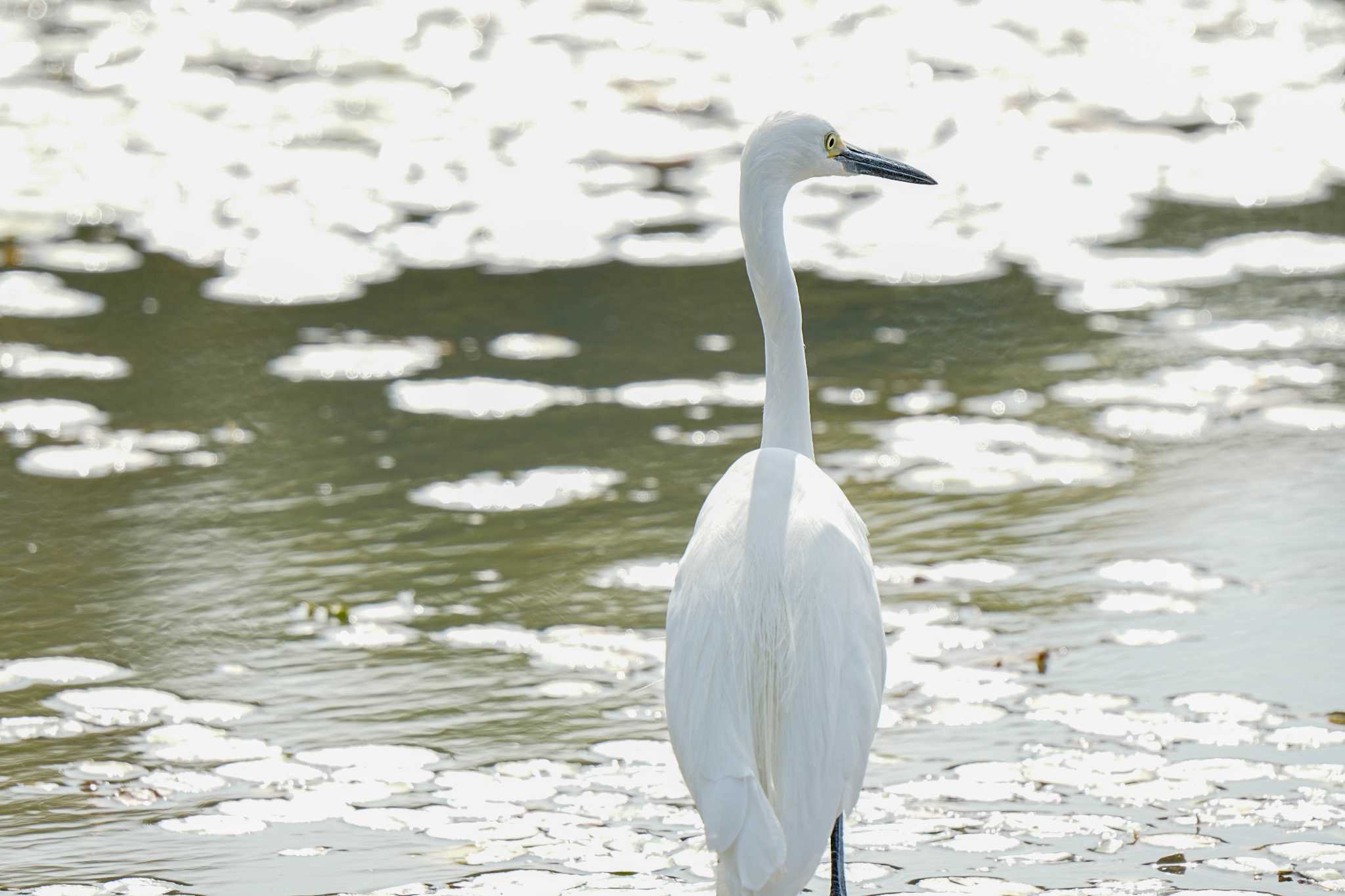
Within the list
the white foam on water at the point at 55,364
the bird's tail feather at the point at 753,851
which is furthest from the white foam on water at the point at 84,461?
the bird's tail feather at the point at 753,851

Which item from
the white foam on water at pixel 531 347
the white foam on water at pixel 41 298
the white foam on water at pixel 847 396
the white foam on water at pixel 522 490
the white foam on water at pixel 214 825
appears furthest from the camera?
the white foam on water at pixel 41 298

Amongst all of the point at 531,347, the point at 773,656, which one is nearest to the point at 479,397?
the point at 531,347

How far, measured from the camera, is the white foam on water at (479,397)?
4.88m

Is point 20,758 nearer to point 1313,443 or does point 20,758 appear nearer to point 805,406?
point 805,406

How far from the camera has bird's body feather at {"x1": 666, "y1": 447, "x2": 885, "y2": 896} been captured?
248cm

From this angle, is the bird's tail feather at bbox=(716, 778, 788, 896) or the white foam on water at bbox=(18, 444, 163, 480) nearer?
the bird's tail feather at bbox=(716, 778, 788, 896)

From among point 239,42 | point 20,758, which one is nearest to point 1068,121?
point 239,42

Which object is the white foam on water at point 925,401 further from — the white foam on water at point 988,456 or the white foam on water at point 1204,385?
the white foam on water at point 1204,385

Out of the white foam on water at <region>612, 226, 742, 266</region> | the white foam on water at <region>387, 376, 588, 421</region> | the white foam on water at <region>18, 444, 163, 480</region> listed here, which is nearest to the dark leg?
the white foam on water at <region>387, 376, 588, 421</region>

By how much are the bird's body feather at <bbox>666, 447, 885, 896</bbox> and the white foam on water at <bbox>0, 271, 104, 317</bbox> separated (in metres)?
3.12

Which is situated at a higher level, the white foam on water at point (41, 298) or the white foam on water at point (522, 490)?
the white foam on water at point (41, 298)

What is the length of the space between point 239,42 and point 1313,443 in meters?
5.77

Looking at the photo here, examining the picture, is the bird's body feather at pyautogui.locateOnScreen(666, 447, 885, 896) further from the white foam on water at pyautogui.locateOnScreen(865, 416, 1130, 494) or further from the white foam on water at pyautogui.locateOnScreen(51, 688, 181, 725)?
the white foam on water at pyautogui.locateOnScreen(865, 416, 1130, 494)

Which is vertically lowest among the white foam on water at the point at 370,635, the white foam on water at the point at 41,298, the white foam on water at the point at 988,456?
the white foam on water at the point at 370,635
